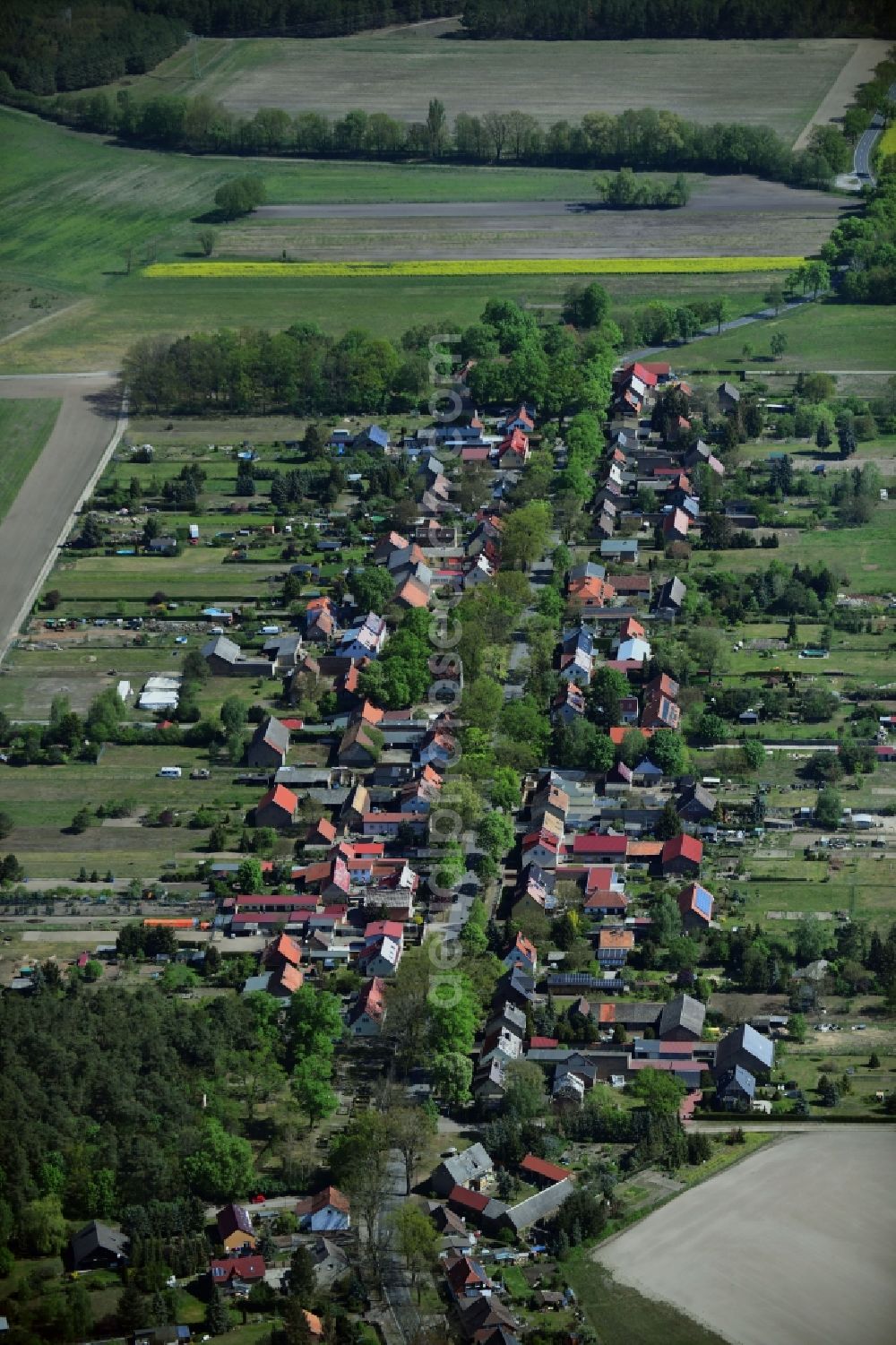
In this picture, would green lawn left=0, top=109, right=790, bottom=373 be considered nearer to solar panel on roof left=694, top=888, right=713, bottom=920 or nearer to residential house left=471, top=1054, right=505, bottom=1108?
solar panel on roof left=694, top=888, right=713, bottom=920

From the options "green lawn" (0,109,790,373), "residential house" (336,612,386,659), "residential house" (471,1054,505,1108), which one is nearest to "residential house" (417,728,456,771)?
"residential house" (336,612,386,659)

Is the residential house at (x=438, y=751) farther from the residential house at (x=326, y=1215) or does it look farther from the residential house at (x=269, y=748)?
the residential house at (x=326, y=1215)

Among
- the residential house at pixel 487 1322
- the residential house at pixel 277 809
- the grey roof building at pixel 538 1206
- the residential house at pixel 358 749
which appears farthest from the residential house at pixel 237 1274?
the residential house at pixel 358 749

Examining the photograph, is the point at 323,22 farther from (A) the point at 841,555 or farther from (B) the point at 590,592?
(B) the point at 590,592

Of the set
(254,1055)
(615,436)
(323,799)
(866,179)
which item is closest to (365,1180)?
(254,1055)

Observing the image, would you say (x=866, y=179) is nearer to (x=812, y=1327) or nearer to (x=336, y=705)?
(x=336, y=705)
